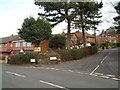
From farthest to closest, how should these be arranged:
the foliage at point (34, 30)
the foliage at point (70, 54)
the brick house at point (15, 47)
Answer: the brick house at point (15, 47), the foliage at point (34, 30), the foliage at point (70, 54)

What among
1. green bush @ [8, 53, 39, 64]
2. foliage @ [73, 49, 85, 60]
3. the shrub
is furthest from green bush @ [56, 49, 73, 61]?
the shrub

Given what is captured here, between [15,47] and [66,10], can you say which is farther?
[15,47]

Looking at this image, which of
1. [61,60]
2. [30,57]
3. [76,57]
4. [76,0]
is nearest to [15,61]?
[30,57]

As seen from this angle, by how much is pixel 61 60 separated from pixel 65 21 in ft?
29.2

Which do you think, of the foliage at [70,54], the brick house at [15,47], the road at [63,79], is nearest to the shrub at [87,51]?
the foliage at [70,54]

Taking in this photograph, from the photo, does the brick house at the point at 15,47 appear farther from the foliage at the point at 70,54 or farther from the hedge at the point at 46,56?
the hedge at the point at 46,56

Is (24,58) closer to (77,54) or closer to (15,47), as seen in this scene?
Answer: (77,54)

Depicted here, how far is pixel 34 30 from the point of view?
167ft

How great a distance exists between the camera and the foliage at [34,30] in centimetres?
5081

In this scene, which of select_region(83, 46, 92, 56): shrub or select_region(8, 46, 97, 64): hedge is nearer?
select_region(8, 46, 97, 64): hedge

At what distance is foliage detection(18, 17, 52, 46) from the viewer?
50.8 m

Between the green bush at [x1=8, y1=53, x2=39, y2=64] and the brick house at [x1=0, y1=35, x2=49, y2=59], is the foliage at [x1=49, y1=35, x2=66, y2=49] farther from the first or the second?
the green bush at [x1=8, y1=53, x2=39, y2=64]

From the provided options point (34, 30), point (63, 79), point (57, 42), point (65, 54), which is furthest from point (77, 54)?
point (63, 79)

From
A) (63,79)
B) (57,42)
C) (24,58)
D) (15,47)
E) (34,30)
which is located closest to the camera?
(63,79)
